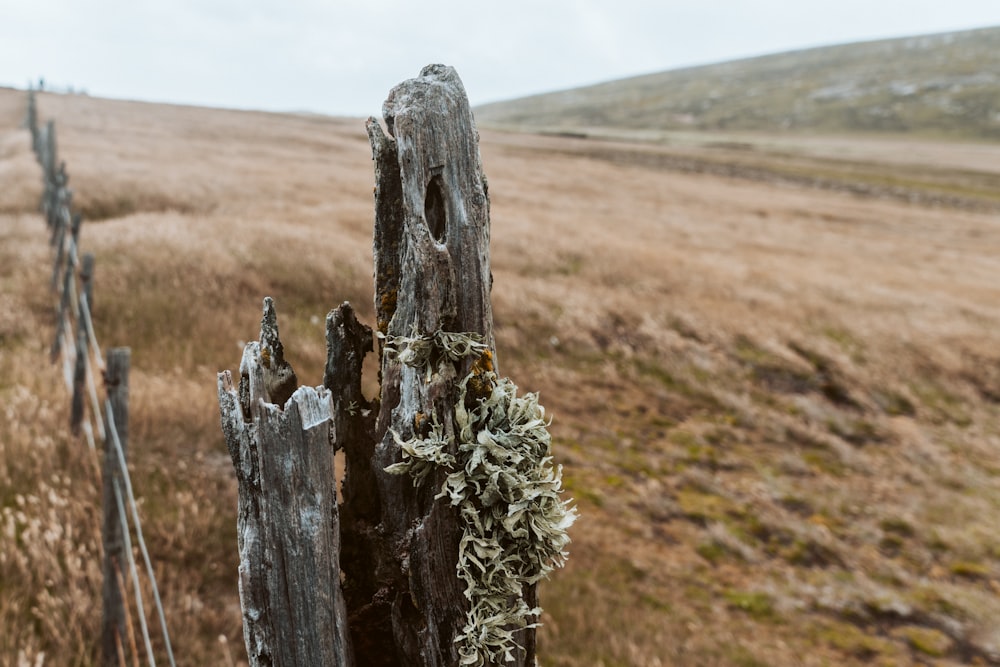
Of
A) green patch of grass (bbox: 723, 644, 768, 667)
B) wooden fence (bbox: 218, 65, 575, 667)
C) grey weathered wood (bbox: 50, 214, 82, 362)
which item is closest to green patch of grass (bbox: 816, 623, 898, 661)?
green patch of grass (bbox: 723, 644, 768, 667)

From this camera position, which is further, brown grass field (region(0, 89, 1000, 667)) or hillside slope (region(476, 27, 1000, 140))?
hillside slope (region(476, 27, 1000, 140))

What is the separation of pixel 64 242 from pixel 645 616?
10514mm

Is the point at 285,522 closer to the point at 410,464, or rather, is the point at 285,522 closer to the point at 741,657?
the point at 410,464

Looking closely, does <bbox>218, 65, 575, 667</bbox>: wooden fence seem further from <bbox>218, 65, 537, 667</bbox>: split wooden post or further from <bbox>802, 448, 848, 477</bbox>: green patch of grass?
<bbox>802, 448, 848, 477</bbox>: green patch of grass

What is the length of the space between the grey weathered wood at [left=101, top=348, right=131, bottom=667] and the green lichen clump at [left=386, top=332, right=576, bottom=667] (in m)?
3.36

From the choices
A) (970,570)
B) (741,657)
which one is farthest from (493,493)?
(970,570)

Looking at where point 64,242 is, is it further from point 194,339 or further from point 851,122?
point 851,122

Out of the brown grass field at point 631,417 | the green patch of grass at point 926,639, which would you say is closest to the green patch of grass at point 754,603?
the brown grass field at point 631,417

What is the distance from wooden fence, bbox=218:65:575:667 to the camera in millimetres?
1681

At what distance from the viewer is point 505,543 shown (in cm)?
186

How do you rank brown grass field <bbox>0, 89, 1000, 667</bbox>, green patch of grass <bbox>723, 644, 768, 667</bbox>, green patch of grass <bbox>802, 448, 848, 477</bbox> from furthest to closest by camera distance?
green patch of grass <bbox>802, 448, 848, 477</bbox> → green patch of grass <bbox>723, 644, 768, 667</bbox> → brown grass field <bbox>0, 89, 1000, 667</bbox>

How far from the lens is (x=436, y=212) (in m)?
1.97

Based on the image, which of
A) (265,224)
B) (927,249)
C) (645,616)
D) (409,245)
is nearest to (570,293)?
(265,224)

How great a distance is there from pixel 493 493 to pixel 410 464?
0.26 m
